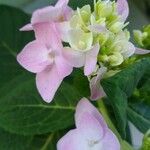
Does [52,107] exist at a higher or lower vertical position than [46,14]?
lower

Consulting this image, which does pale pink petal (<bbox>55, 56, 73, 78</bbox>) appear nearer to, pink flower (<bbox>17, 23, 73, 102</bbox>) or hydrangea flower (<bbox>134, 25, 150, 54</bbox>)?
pink flower (<bbox>17, 23, 73, 102</bbox>)

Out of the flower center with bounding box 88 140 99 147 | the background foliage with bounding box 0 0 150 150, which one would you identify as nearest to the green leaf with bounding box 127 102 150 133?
the background foliage with bounding box 0 0 150 150

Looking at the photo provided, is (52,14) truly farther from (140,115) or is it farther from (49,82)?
(140,115)

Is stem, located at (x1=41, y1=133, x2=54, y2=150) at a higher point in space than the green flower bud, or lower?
lower

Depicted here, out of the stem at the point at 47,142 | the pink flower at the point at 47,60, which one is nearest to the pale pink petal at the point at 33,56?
the pink flower at the point at 47,60

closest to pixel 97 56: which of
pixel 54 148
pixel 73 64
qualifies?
pixel 73 64

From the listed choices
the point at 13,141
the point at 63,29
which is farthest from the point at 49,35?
the point at 13,141
